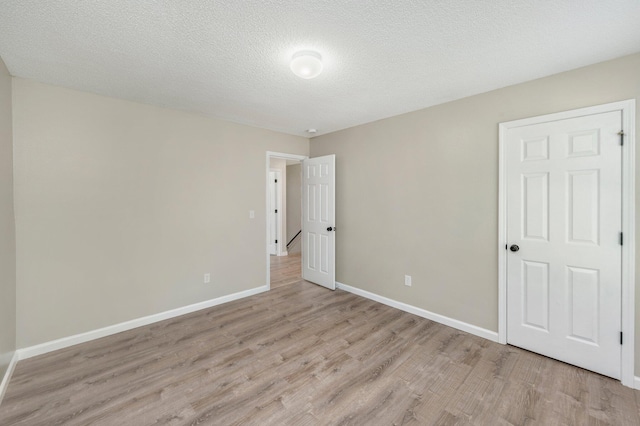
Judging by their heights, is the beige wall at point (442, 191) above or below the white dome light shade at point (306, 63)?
below

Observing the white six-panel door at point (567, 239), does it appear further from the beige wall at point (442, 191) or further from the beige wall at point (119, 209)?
the beige wall at point (119, 209)

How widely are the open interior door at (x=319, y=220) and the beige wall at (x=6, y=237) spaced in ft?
10.8

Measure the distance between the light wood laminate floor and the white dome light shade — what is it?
2388mm

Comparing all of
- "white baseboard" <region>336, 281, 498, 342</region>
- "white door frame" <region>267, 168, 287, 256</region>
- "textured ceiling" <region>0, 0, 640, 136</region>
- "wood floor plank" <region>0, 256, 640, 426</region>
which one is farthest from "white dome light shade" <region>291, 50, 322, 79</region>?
"white door frame" <region>267, 168, 287, 256</region>

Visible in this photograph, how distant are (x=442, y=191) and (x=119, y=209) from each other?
11.6 feet

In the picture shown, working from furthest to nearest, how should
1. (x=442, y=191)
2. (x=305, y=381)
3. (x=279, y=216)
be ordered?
(x=279, y=216) < (x=442, y=191) < (x=305, y=381)

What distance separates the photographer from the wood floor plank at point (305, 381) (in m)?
1.75

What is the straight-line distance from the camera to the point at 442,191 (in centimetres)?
304

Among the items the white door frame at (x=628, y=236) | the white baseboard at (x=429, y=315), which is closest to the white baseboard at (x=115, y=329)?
the white baseboard at (x=429, y=315)

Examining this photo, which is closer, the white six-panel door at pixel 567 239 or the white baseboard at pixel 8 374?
the white baseboard at pixel 8 374

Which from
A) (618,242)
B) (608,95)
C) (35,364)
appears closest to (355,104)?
(608,95)

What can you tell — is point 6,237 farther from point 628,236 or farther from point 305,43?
point 628,236

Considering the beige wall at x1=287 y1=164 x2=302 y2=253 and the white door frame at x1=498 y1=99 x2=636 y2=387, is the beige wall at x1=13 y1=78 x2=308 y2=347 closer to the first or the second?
the beige wall at x1=287 y1=164 x2=302 y2=253

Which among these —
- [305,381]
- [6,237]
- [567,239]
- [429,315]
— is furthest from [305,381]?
[6,237]
